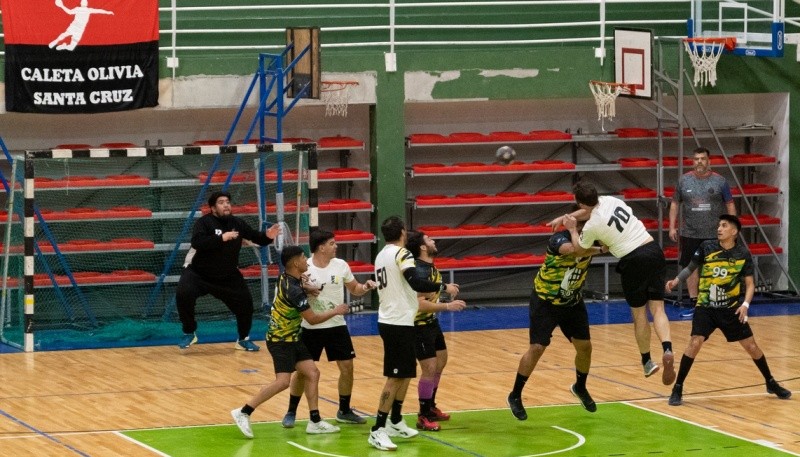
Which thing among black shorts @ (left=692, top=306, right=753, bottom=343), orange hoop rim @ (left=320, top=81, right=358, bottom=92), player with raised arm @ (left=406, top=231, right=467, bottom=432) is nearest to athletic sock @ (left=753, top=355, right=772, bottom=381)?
black shorts @ (left=692, top=306, right=753, bottom=343)

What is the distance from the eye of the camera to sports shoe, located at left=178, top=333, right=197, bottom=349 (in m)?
17.3

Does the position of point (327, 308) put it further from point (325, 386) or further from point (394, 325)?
point (325, 386)

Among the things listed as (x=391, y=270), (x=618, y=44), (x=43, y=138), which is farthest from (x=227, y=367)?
(x=618, y=44)

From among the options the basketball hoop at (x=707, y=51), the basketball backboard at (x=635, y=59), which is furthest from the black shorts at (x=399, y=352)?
the basketball hoop at (x=707, y=51)

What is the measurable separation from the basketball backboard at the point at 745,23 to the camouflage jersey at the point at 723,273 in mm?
8285

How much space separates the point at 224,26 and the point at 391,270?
10.8 metres

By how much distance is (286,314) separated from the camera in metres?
11.8

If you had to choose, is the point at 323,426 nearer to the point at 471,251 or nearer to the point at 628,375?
the point at 628,375

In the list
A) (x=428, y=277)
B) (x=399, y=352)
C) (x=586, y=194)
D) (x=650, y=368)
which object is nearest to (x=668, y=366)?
(x=650, y=368)

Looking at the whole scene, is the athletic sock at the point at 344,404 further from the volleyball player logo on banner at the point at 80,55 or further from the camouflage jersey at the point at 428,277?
the volleyball player logo on banner at the point at 80,55

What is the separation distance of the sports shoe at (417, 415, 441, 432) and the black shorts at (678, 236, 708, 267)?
8.43 meters

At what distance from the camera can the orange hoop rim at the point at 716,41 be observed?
20688 millimetres

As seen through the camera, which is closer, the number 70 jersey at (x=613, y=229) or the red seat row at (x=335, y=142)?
the number 70 jersey at (x=613, y=229)

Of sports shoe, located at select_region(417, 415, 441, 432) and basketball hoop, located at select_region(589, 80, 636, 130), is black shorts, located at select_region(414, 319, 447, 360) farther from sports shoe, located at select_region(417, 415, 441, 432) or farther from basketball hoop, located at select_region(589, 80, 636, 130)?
basketball hoop, located at select_region(589, 80, 636, 130)
